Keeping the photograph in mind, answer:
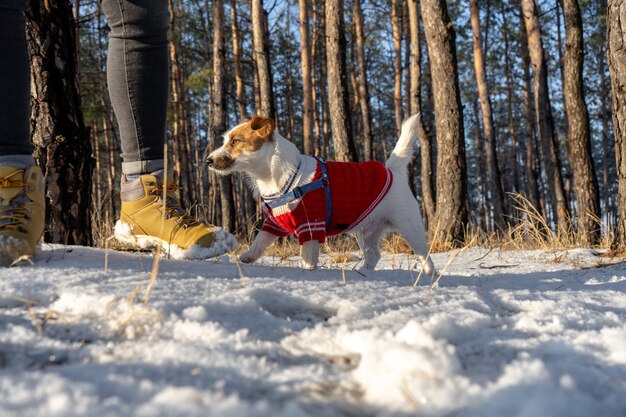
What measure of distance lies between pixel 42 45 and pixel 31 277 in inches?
100

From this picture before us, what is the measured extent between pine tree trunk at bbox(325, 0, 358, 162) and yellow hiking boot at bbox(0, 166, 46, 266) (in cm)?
583

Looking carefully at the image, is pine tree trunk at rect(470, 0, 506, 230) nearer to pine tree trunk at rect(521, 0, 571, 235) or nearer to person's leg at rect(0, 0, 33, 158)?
pine tree trunk at rect(521, 0, 571, 235)

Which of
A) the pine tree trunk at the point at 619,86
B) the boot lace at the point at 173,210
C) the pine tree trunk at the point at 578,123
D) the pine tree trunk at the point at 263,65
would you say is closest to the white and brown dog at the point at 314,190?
the boot lace at the point at 173,210

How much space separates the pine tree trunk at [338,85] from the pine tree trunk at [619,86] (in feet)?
13.1

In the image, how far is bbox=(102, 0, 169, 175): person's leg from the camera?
1.87 m

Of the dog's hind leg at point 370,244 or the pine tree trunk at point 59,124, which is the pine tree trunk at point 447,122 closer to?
the dog's hind leg at point 370,244

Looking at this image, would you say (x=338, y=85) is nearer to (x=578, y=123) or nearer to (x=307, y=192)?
(x=578, y=123)

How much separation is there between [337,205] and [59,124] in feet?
6.36

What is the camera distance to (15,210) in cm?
146

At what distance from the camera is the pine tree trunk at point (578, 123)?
6.64 metres

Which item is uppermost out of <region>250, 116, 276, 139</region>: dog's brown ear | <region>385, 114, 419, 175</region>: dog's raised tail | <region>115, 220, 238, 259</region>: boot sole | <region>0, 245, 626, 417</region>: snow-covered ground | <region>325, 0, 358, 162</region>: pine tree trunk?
<region>325, 0, 358, 162</region>: pine tree trunk

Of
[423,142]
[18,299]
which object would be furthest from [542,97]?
[18,299]

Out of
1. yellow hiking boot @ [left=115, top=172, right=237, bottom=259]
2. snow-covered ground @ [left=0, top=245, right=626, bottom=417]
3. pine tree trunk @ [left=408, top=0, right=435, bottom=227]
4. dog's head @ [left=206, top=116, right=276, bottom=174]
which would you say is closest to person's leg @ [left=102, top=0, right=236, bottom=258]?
yellow hiking boot @ [left=115, top=172, right=237, bottom=259]

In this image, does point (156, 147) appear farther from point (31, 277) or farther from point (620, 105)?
point (620, 105)
